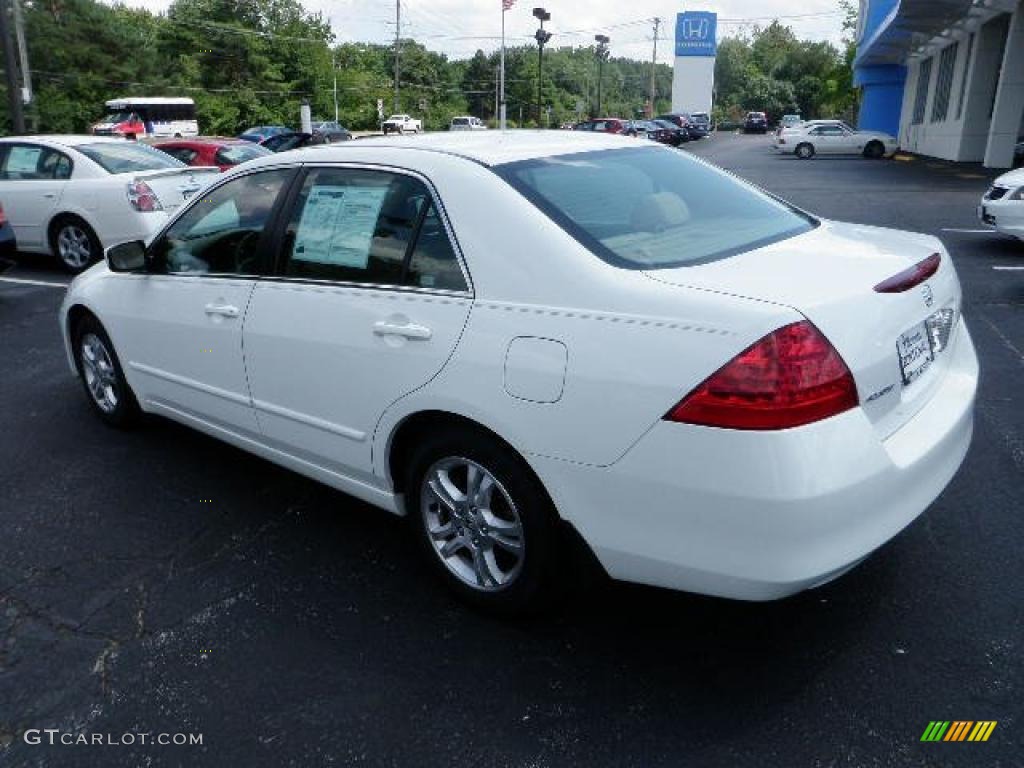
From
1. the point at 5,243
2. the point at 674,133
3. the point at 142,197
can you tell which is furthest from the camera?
the point at 674,133

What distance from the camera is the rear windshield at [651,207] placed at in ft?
8.86

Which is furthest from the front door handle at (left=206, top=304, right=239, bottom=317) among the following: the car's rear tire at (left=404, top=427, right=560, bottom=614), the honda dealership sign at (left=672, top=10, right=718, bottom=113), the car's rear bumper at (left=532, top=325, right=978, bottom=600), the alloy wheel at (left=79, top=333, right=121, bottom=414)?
the honda dealership sign at (left=672, top=10, right=718, bottom=113)

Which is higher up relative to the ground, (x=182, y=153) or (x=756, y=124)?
(x=756, y=124)

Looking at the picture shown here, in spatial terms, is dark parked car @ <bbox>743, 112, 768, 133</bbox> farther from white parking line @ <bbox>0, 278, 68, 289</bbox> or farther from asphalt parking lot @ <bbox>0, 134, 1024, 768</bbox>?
asphalt parking lot @ <bbox>0, 134, 1024, 768</bbox>

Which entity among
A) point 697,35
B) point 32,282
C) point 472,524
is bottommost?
point 32,282

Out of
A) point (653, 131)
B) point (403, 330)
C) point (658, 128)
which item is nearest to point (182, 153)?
point (403, 330)

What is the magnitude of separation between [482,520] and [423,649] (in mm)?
470

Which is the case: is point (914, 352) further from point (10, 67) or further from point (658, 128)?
point (658, 128)

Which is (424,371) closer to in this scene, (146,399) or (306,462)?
(306,462)

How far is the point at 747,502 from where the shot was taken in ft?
7.22

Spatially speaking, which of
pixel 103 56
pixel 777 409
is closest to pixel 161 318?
pixel 777 409

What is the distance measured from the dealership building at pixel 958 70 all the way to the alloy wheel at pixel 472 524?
25.3m

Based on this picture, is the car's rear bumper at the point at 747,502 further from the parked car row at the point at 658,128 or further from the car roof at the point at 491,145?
the parked car row at the point at 658,128

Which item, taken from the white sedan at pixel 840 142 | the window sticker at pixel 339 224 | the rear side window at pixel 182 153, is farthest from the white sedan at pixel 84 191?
the white sedan at pixel 840 142
